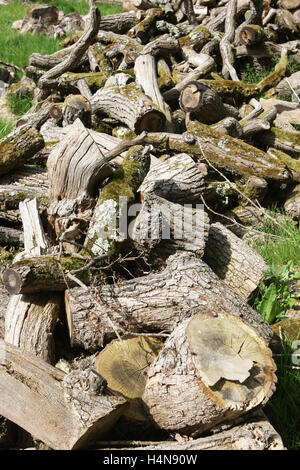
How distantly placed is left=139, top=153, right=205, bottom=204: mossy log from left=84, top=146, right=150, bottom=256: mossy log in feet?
0.41

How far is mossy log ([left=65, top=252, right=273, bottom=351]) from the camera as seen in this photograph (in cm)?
321

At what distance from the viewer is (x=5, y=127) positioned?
6320 millimetres

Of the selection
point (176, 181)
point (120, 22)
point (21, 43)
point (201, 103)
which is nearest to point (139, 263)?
point (176, 181)

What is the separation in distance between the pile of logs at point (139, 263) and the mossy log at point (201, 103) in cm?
2

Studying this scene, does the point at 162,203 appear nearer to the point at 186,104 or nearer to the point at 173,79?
the point at 186,104

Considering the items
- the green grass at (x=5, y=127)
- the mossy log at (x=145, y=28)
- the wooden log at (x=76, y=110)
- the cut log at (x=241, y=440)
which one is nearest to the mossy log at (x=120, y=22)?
the mossy log at (x=145, y=28)

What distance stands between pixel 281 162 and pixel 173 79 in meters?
2.51

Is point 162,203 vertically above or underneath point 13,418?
above

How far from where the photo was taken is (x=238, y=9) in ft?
28.8

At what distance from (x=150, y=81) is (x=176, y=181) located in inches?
106

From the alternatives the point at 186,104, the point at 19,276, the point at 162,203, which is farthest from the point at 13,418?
the point at 186,104

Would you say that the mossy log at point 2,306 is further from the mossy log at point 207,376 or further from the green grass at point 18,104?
the green grass at point 18,104

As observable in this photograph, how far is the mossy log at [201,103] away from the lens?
18.2ft

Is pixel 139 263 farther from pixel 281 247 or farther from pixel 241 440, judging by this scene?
pixel 241 440
